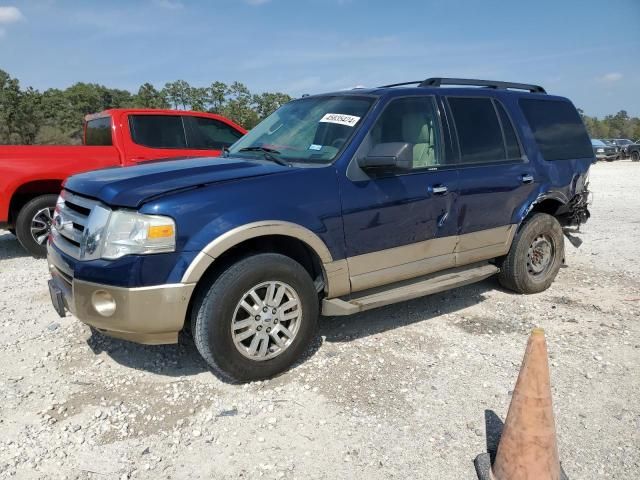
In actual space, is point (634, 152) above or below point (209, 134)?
below

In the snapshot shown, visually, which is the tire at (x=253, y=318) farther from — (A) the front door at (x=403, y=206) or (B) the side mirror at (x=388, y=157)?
(B) the side mirror at (x=388, y=157)

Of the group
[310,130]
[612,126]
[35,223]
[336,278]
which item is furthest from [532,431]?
Answer: [612,126]

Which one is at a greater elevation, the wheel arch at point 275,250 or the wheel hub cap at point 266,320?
the wheel arch at point 275,250

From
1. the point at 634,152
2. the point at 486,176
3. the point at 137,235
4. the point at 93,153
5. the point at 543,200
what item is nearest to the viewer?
the point at 137,235

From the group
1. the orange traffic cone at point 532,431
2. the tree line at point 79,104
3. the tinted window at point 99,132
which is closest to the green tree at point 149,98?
the tree line at point 79,104

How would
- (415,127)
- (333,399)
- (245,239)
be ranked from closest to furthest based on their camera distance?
1. (245,239)
2. (333,399)
3. (415,127)

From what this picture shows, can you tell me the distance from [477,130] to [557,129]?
1308mm

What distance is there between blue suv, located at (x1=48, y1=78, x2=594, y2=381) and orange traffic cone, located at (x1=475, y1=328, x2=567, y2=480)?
1.41m

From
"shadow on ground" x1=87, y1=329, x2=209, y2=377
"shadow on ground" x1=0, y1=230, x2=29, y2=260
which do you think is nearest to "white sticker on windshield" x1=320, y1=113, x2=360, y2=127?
"shadow on ground" x1=87, y1=329, x2=209, y2=377

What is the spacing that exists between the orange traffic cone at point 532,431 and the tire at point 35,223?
5.98 meters

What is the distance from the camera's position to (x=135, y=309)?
295 cm

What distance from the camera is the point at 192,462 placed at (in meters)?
2.67

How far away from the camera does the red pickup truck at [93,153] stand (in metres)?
6.21

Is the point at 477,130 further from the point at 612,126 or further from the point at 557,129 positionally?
the point at 612,126
